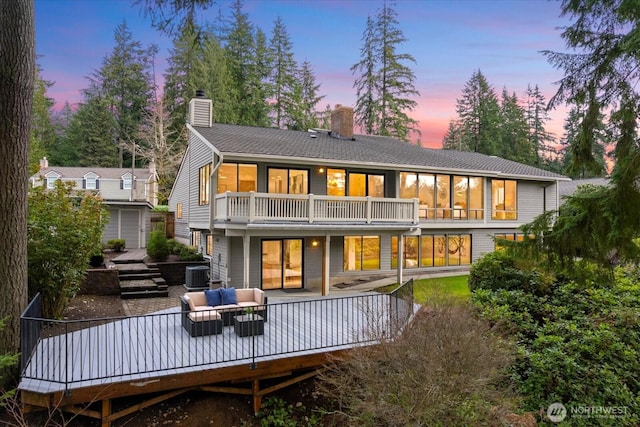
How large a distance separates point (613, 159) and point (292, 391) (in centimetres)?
717

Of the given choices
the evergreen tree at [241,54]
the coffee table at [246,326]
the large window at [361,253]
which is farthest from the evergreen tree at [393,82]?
the coffee table at [246,326]

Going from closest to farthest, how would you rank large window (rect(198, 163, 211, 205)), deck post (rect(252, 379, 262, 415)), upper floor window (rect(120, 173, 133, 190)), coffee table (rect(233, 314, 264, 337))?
deck post (rect(252, 379, 262, 415)) < coffee table (rect(233, 314, 264, 337)) < large window (rect(198, 163, 211, 205)) < upper floor window (rect(120, 173, 133, 190))

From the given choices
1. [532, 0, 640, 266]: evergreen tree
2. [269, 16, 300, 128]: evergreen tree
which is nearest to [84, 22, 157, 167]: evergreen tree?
[269, 16, 300, 128]: evergreen tree

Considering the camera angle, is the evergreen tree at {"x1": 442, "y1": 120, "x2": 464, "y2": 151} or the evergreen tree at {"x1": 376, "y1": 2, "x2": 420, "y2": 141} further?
the evergreen tree at {"x1": 442, "y1": 120, "x2": 464, "y2": 151}

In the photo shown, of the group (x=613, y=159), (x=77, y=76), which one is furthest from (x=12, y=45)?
(x=77, y=76)

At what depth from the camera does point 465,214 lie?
18688 mm

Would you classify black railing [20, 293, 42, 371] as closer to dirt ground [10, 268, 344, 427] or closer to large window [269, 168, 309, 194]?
dirt ground [10, 268, 344, 427]

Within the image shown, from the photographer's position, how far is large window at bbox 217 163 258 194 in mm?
13859

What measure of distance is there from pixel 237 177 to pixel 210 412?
28.6ft

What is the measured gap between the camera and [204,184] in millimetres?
15438

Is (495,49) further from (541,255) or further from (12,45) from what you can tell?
(12,45)

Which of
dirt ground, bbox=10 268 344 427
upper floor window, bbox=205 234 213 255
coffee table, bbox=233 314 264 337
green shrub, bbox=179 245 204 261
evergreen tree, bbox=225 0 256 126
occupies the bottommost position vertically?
dirt ground, bbox=10 268 344 427

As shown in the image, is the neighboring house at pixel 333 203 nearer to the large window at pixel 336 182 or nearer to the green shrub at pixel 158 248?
the large window at pixel 336 182

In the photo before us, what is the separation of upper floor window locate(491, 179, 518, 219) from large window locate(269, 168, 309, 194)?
10705 millimetres
